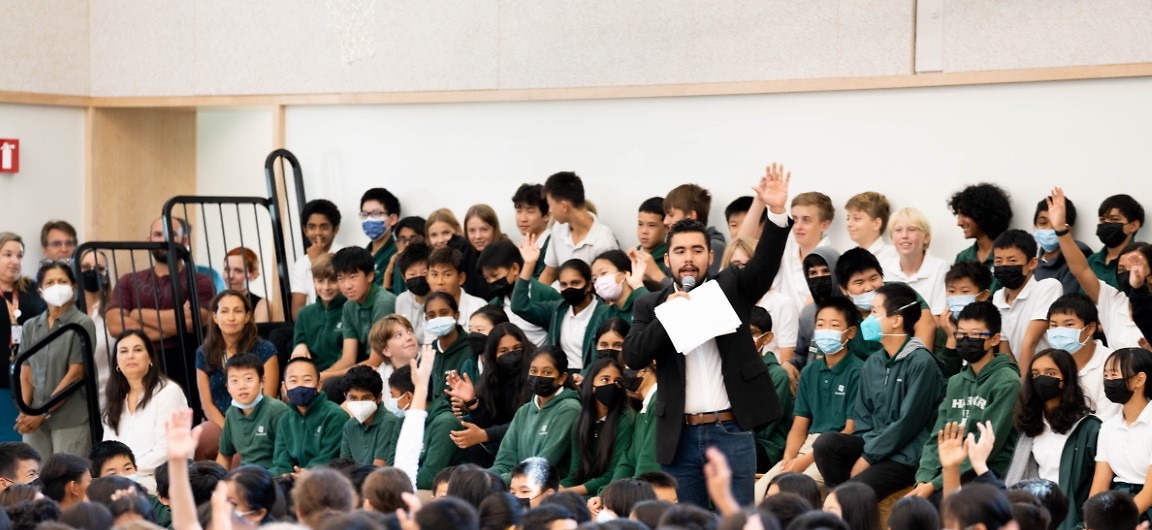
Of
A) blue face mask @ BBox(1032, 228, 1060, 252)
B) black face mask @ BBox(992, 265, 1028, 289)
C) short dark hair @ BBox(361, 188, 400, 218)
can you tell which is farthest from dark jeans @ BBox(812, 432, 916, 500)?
short dark hair @ BBox(361, 188, 400, 218)

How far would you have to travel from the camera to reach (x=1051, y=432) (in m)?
6.25

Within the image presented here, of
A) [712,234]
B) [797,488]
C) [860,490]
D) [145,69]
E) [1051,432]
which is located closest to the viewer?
[860,490]

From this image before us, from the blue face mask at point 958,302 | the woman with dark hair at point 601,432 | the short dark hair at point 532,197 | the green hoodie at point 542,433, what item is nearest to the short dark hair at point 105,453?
the green hoodie at point 542,433

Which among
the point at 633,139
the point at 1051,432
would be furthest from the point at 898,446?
the point at 633,139

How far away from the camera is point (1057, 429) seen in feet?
20.3

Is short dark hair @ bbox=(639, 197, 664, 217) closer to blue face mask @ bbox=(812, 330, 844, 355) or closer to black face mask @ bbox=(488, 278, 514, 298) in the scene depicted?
black face mask @ bbox=(488, 278, 514, 298)

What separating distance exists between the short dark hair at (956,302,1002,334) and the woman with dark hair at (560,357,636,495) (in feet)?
4.70

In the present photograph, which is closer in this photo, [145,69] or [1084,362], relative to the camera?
[1084,362]

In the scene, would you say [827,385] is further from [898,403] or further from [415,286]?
[415,286]

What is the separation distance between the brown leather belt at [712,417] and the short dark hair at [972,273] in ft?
6.32

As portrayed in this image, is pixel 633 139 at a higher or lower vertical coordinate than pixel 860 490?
higher

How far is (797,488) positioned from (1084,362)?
1.70m

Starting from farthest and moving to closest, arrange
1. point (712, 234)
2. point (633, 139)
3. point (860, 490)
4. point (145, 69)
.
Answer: point (145, 69) < point (633, 139) < point (712, 234) < point (860, 490)

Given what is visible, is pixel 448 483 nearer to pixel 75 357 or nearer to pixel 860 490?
pixel 860 490
